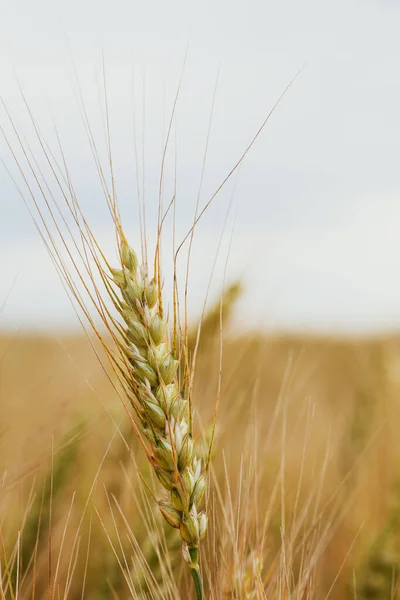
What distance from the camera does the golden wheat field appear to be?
34.2 inches

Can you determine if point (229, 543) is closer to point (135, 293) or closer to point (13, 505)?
point (135, 293)

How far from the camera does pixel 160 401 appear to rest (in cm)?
71

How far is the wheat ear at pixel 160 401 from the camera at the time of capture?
0.71 m

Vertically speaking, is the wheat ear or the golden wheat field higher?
the wheat ear

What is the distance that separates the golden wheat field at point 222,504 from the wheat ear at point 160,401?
0.06m

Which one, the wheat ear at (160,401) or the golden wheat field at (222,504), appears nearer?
the wheat ear at (160,401)

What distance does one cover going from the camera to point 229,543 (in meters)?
0.93

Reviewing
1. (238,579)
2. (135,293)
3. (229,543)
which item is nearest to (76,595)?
(229,543)

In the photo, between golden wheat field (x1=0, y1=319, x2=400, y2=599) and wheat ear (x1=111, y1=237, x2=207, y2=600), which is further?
golden wheat field (x1=0, y1=319, x2=400, y2=599)

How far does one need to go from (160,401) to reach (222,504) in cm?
25

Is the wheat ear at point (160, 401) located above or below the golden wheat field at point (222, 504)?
above

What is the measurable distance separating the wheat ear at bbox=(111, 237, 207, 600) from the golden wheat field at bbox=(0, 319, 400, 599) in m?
0.06

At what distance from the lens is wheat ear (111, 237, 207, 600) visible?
709mm

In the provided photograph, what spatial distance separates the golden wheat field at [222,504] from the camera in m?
0.87
